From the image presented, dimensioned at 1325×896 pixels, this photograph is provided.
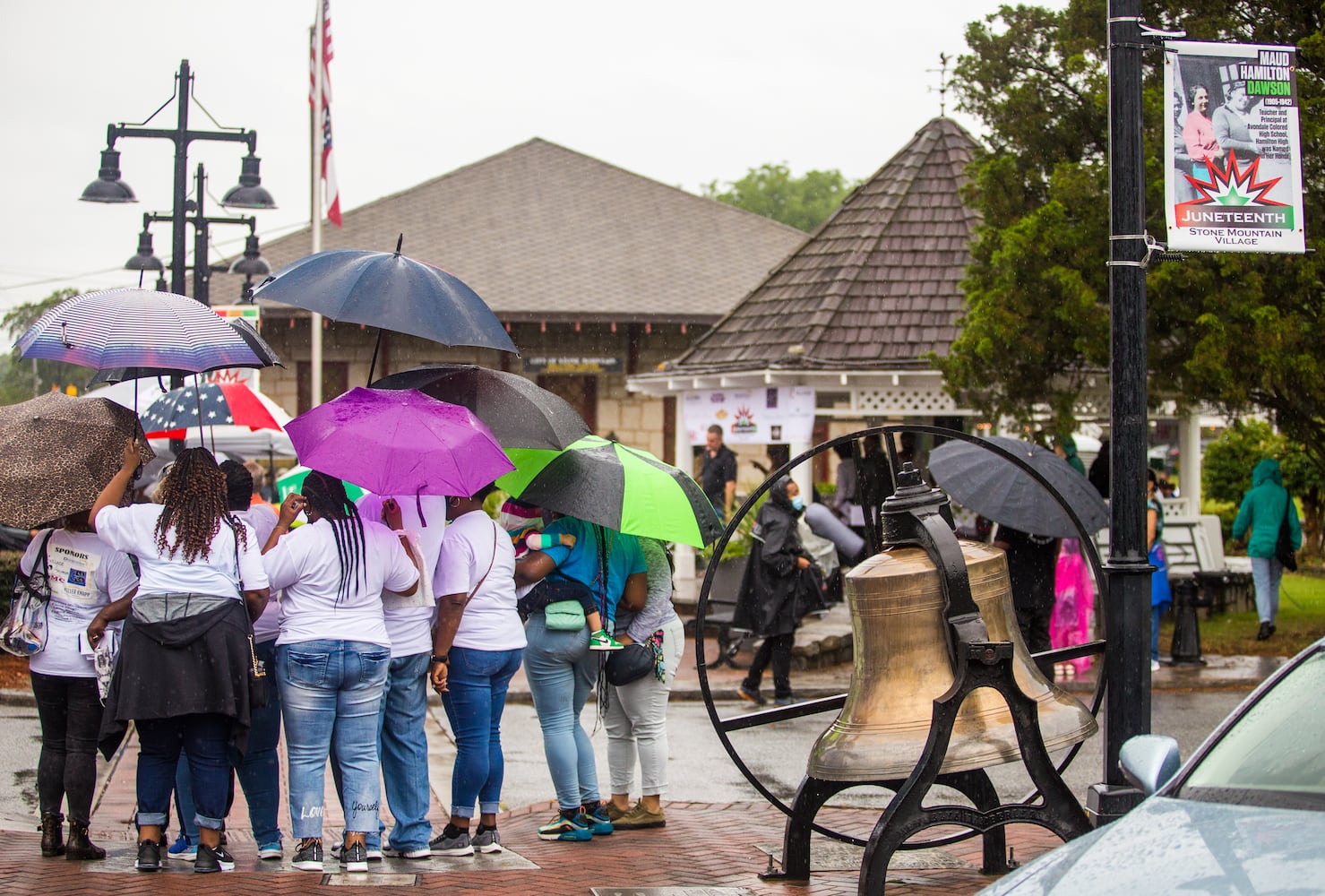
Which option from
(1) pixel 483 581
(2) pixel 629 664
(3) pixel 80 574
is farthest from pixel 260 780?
(2) pixel 629 664

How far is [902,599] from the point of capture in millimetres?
5539

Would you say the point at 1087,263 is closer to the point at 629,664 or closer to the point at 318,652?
the point at 629,664

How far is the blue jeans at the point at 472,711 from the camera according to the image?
698cm

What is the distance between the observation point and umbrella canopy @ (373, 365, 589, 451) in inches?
273

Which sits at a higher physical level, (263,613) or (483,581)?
(483,581)

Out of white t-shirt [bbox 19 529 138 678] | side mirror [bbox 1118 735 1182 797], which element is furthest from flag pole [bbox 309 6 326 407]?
side mirror [bbox 1118 735 1182 797]

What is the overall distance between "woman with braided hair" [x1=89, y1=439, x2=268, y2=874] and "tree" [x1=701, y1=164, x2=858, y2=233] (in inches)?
2695

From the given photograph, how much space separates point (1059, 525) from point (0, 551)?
1023 centimetres

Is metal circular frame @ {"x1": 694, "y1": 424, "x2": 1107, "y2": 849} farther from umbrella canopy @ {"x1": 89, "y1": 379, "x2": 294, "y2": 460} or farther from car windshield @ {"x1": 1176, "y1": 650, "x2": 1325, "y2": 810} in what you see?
umbrella canopy @ {"x1": 89, "y1": 379, "x2": 294, "y2": 460}

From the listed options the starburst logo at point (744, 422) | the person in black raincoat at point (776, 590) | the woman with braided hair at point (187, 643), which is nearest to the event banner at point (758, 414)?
the starburst logo at point (744, 422)

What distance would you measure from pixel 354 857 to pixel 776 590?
6172mm

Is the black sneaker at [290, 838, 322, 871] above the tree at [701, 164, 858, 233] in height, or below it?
below

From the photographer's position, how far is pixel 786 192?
75.2m

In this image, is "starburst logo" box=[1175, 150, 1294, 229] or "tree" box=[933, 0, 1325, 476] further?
"tree" box=[933, 0, 1325, 476]
